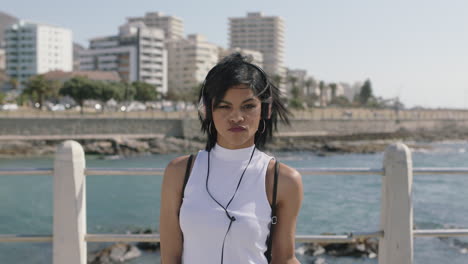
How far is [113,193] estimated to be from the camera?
69.4ft

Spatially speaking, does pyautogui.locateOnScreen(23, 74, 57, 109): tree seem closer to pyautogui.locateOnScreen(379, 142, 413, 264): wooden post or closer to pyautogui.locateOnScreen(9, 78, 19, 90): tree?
pyautogui.locateOnScreen(9, 78, 19, 90): tree

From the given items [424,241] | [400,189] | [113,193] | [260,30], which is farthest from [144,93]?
[260,30]

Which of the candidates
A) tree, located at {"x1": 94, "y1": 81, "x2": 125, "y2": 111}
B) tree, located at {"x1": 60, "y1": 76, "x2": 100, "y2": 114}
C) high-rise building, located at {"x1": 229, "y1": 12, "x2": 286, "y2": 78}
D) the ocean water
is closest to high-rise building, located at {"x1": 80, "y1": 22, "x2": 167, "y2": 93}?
tree, located at {"x1": 94, "y1": 81, "x2": 125, "y2": 111}

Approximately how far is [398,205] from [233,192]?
1541 millimetres

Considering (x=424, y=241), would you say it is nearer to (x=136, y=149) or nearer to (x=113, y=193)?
(x=113, y=193)

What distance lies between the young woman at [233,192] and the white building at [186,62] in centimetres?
10663

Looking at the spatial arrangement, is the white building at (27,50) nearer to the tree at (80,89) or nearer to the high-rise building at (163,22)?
the high-rise building at (163,22)

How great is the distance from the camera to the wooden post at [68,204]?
9.49 ft

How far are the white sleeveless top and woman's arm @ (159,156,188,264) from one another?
0.13ft

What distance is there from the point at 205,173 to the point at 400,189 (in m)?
1.56

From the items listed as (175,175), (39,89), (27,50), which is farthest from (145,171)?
(27,50)

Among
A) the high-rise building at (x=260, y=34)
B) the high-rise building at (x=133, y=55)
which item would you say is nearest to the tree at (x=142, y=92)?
the high-rise building at (x=133, y=55)

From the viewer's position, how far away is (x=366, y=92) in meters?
116

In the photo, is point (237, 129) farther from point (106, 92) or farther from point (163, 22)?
point (163, 22)
